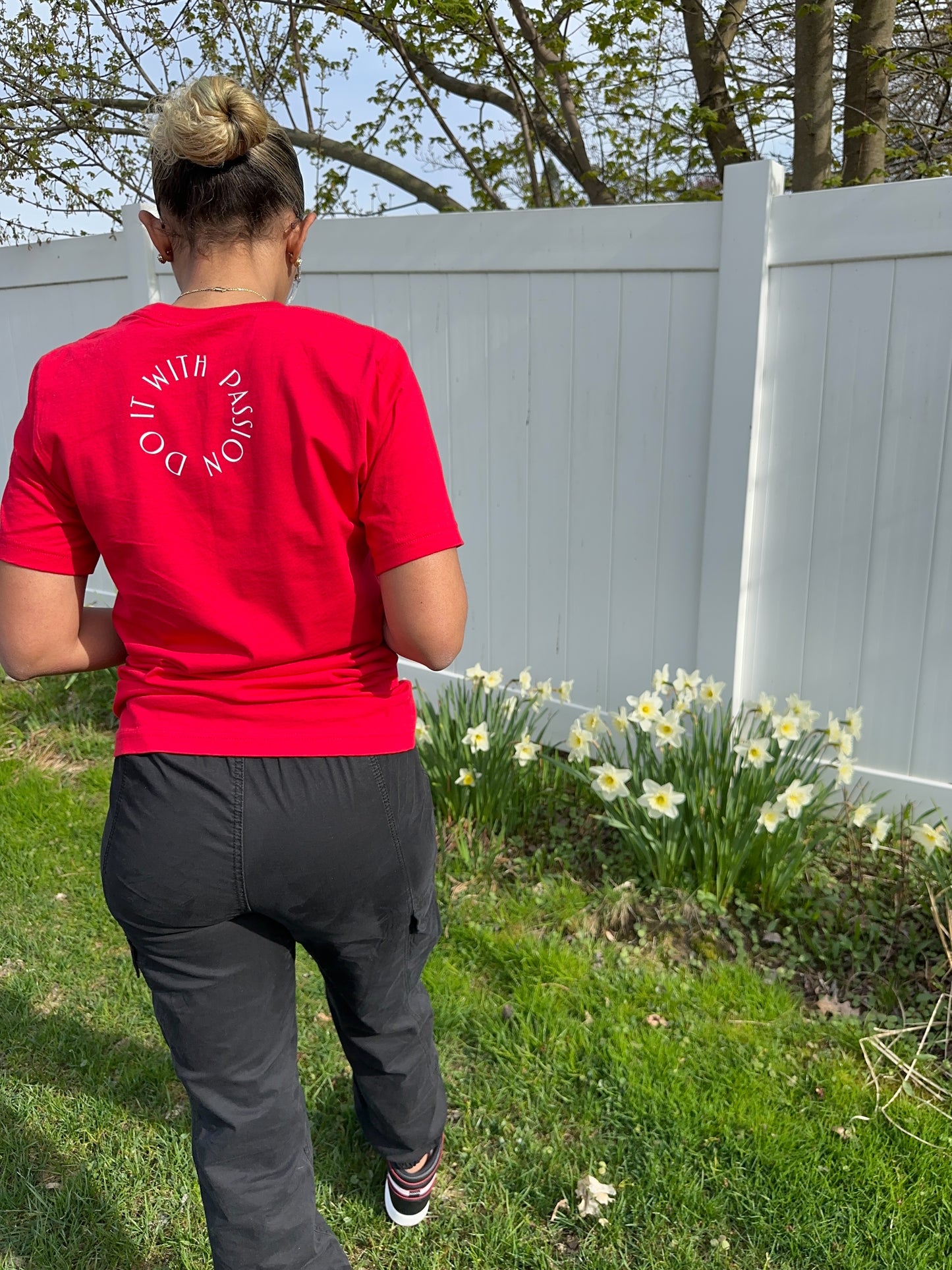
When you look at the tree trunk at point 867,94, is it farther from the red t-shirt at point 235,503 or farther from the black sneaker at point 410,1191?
the black sneaker at point 410,1191

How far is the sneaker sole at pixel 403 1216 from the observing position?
6.43 feet

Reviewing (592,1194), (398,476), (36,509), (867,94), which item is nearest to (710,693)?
(592,1194)

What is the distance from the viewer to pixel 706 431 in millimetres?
3119

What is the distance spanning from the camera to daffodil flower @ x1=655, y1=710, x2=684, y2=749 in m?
2.86

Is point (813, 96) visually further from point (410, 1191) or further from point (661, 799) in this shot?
point (410, 1191)

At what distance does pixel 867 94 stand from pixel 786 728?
3599 mm

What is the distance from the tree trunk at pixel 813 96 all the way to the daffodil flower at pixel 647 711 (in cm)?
311

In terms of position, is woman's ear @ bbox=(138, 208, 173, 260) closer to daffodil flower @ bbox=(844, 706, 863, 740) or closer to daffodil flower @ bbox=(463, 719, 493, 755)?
daffodil flower @ bbox=(463, 719, 493, 755)

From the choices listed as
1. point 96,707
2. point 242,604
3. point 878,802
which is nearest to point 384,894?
point 242,604

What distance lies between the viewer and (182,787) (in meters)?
1.35

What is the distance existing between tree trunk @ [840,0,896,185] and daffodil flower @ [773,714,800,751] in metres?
3.21

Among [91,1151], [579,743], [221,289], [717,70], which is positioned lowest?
[91,1151]

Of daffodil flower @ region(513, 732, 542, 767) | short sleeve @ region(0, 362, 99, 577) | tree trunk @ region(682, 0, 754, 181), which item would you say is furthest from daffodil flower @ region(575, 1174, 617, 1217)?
tree trunk @ region(682, 0, 754, 181)

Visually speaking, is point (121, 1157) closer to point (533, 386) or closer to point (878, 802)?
point (878, 802)
